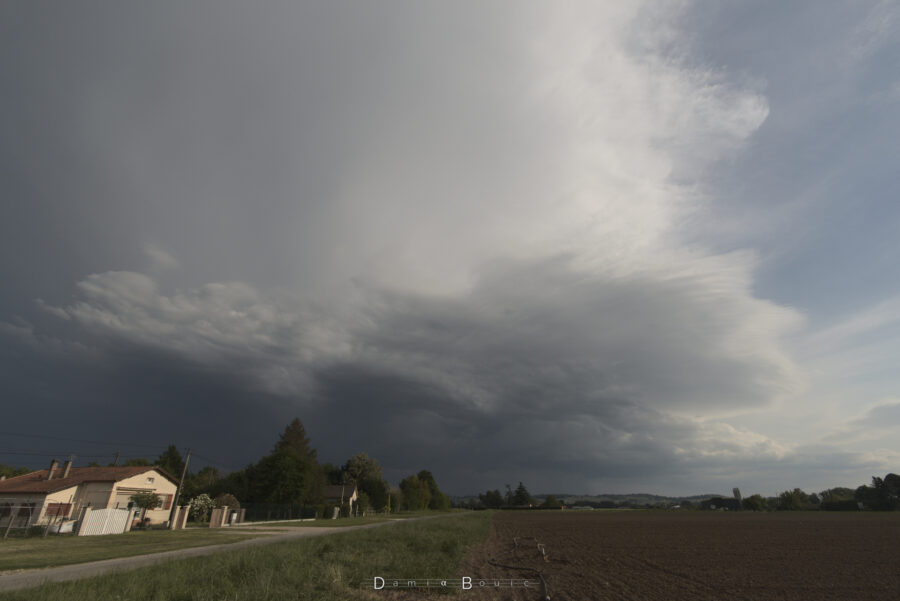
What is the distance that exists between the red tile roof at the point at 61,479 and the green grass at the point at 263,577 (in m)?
32.3

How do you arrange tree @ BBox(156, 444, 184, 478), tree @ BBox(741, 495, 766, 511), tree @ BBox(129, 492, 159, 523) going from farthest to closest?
tree @ BBox(741, 495, 766, 511) → tree @ BBox(156, 444, 184, 478) → tree @ BBox(129, 492, 159, 523)

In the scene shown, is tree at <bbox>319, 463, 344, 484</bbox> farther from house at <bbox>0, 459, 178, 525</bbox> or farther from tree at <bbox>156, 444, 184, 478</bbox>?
house at <bbox>0, 459, 178, 525</bbox>

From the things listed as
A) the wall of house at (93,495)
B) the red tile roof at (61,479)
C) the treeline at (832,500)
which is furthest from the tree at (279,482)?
the treeline at (832,500)

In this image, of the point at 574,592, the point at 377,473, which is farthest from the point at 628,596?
the point at 377,473

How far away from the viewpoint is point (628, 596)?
14133 mm

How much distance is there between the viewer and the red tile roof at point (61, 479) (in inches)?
1442

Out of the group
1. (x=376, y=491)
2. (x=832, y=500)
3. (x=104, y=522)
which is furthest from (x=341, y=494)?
(x=832, y=500)

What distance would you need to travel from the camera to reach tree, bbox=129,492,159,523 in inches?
1528

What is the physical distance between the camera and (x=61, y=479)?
4019 cm

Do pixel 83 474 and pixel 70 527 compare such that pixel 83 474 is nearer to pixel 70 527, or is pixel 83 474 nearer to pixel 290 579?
pixel 70 527

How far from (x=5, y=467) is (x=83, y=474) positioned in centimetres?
5260

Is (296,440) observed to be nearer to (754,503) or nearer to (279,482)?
(279,482)

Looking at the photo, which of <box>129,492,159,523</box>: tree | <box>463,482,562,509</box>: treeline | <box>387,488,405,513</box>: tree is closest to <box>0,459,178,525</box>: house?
<box>129,492,159,523</box>: tree

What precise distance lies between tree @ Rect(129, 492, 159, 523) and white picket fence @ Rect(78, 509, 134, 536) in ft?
18.9
